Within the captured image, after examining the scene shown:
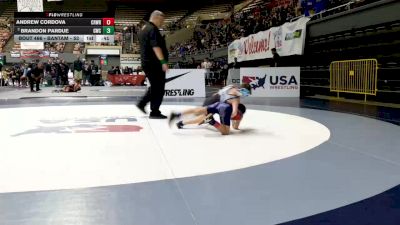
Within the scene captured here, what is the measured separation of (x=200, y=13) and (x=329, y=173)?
134 ft

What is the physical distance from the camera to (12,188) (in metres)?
2.54

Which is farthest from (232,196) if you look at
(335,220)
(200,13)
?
(200,13)

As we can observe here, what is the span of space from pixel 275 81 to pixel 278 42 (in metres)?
1.95

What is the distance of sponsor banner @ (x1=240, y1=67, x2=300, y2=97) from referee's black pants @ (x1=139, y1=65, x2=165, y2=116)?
20.9 feet

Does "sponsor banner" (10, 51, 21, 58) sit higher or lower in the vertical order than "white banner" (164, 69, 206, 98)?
higher

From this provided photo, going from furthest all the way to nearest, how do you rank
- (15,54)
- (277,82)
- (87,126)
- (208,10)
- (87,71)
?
(208,10), (15,54), (87,71), (277,82), (87,126)

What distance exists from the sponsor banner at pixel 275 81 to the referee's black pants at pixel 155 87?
6365mm

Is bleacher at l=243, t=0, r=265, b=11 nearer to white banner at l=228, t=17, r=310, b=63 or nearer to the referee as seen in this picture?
white banner at l=228, t=17, r=310, b=63

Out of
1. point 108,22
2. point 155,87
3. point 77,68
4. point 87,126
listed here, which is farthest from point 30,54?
point 87,126

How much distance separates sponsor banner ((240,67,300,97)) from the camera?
12344 mm

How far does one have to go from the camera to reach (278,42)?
1380cm

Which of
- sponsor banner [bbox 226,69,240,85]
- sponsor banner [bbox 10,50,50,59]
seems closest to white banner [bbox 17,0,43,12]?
sponsor banner [bbox 226,69,240,85]

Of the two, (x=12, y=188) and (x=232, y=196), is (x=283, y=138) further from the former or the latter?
(x=12, y=188)

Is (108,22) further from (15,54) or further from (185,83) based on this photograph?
(15,54)
